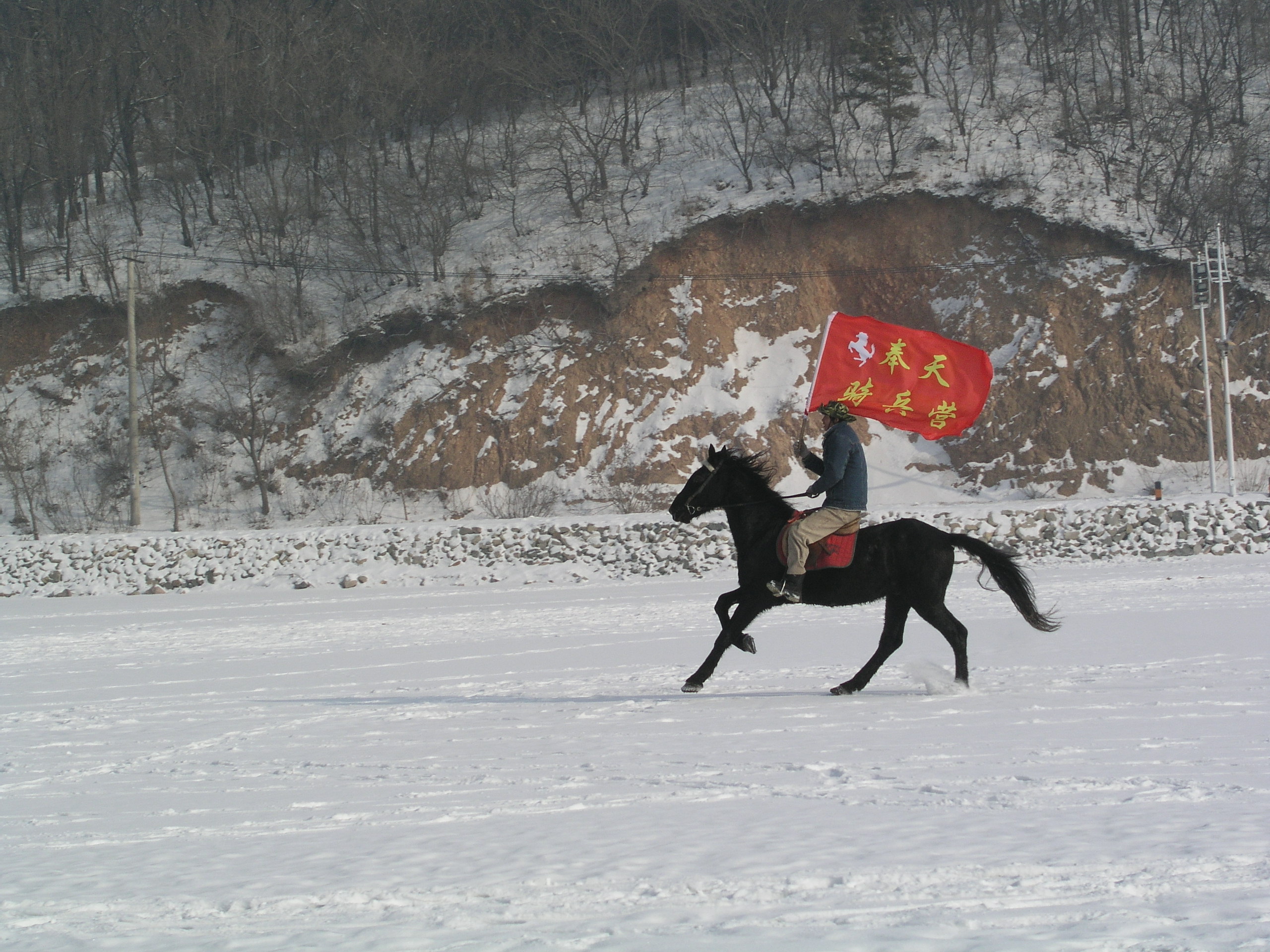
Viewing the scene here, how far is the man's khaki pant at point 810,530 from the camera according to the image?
28.4 ft

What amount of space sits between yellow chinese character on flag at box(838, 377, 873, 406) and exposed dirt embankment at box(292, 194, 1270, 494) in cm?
2383

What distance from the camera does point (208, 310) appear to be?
1725 inches

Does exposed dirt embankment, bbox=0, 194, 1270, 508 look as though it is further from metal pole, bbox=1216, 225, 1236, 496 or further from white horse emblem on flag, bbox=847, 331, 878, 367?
white horse emblem on flag, bbox=847, 331, 878, 367

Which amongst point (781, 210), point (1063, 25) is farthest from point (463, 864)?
point (1063, 25)

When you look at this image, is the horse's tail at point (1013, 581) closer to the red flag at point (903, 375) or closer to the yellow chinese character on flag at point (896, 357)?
the red flag at point (903, 375)

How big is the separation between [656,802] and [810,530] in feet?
13.1

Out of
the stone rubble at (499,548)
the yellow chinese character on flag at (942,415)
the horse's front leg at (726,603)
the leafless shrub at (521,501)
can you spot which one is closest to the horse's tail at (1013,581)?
the horse's front leg at (726,603)

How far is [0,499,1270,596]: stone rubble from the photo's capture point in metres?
22.8

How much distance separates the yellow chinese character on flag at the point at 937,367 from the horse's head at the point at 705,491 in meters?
3.52

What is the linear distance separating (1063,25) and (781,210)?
18877mm

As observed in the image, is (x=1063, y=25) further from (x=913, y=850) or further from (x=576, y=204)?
(x=913, y=850)

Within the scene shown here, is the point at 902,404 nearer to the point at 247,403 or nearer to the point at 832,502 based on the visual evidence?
the point at 832,502

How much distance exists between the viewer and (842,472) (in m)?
8.80

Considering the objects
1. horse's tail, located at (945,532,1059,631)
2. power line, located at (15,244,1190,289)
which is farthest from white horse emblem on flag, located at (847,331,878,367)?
power line, located at (15,244,1190,289)
